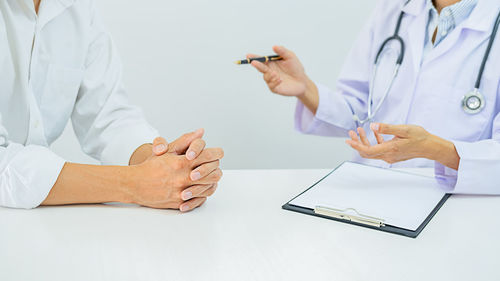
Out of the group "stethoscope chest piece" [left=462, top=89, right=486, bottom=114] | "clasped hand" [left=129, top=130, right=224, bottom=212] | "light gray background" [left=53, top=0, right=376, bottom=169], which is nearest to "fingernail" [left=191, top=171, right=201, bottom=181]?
"clasped hand" [left=129, top=130, right=224, bottom=212]

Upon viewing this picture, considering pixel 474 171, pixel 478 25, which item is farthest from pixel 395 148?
pixel 478 25

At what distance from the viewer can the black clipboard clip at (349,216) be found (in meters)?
0.88

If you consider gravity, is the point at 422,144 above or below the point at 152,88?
above

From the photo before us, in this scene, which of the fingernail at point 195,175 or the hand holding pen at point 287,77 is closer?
the fingernail at point 195,175

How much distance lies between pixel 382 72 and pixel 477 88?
0.32 m

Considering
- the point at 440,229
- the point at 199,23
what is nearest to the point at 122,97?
the point at 199,23

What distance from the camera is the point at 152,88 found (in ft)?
7.14

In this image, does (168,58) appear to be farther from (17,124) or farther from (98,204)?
(98,204)

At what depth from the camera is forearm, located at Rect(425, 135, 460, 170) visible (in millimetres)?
1128

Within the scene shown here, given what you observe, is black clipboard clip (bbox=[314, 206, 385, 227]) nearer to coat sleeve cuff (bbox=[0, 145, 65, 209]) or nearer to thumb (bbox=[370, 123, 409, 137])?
thumb (bbox=[370, 123, 409, 137])

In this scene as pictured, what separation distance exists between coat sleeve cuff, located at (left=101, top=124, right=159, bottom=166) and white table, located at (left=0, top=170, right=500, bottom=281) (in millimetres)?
327

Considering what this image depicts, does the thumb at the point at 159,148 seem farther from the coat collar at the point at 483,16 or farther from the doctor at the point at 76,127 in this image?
the coat collar at the point at 483,16

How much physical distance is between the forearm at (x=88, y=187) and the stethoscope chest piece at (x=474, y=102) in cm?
96

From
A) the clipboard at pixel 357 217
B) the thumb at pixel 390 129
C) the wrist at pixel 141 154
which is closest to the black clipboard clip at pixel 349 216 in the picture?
the clipboard at pixel 357 217
